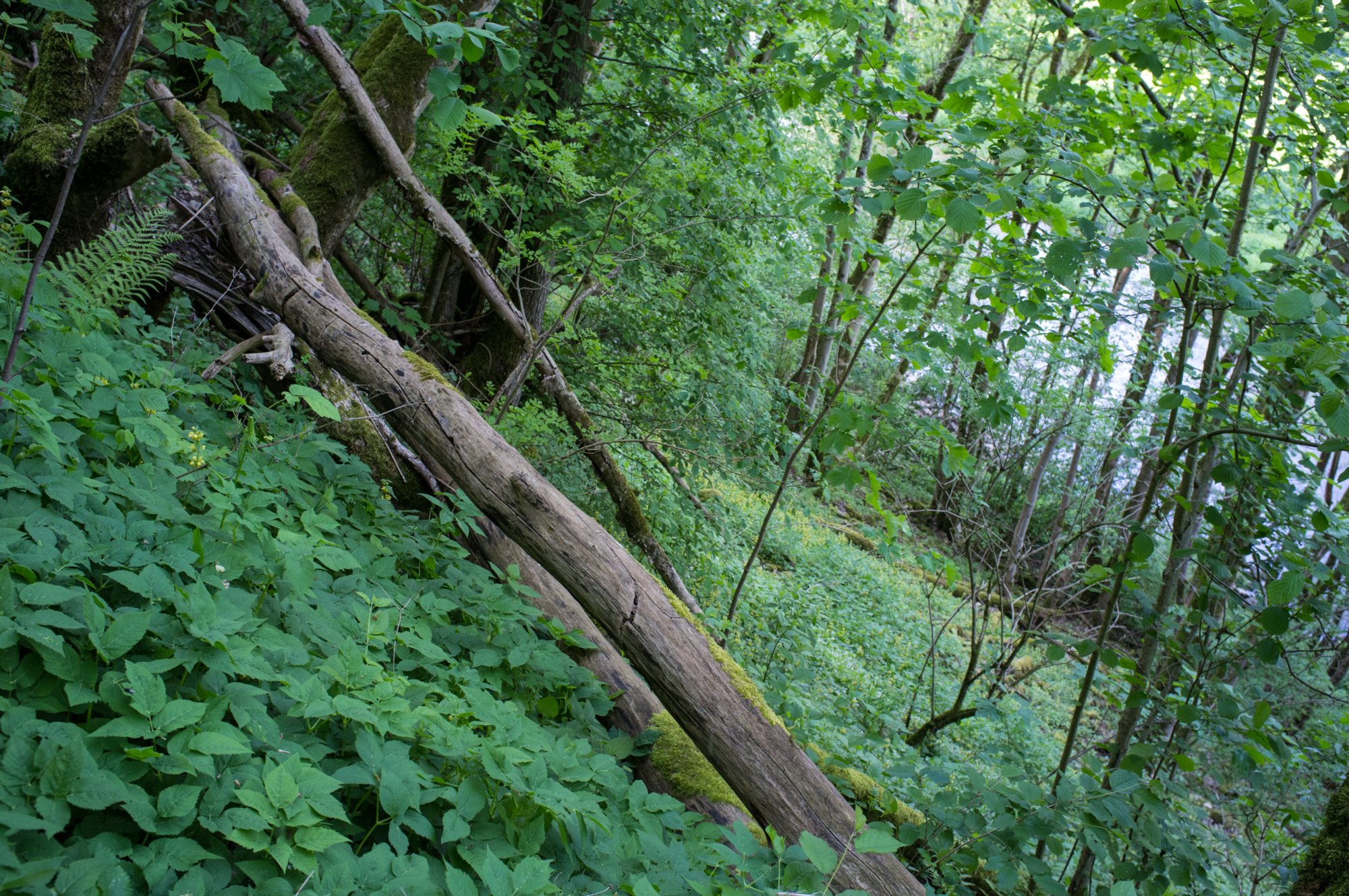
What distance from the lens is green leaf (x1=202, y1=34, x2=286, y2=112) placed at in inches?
81.0

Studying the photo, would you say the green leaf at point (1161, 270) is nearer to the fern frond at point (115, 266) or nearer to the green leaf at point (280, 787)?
the green leaf at point (280, 787)

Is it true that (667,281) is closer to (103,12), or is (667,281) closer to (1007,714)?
(103,12)

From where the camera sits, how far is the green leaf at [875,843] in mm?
1945

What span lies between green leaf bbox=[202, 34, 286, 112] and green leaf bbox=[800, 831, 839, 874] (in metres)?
2.44

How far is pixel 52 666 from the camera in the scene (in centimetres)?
162

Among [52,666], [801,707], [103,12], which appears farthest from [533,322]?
[52,666]

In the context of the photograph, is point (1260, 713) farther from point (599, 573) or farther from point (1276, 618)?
point (599, 573)

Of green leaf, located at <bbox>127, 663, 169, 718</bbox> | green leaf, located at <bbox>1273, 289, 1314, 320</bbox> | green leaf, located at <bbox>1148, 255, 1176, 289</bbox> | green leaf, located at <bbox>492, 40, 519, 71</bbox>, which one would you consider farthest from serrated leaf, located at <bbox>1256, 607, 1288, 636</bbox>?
green leaf, located at <bbox>127, 663, 169, 718</bbox>

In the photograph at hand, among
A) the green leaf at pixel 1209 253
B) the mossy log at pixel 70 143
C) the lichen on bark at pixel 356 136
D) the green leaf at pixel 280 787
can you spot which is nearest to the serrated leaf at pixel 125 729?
the green leaf at pixel 280 787

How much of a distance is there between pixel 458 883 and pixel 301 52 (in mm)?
7104

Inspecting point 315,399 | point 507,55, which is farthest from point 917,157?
point 315,399

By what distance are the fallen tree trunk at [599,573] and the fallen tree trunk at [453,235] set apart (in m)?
1.09

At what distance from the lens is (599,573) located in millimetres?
3100

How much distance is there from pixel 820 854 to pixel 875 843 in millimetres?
203
